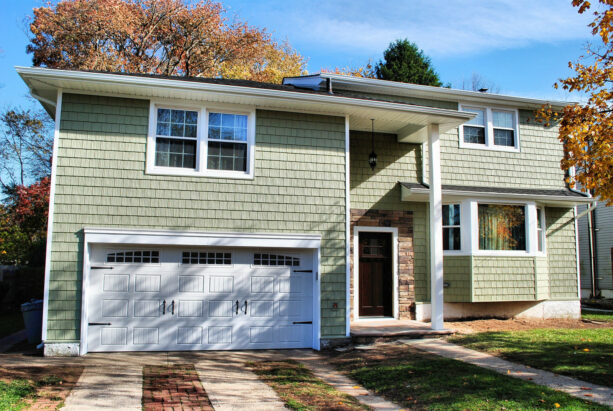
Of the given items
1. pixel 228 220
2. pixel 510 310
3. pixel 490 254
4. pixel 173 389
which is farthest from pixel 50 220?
pixel 510 310

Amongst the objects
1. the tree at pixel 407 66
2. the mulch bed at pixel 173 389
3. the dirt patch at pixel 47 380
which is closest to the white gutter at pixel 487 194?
the mulch bed at pixel 173 389

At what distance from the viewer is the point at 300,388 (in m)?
6.86

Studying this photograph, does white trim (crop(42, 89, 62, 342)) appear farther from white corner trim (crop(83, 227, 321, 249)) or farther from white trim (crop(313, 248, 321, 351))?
white trim (crop(313, 248, 321, 351))

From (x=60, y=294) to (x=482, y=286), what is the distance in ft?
30.4

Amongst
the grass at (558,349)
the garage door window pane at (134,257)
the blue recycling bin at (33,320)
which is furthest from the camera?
the blue recycling bin at (33,320)

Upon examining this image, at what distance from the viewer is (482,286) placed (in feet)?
39.3

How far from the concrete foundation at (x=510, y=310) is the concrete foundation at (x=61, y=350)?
7.60 meters

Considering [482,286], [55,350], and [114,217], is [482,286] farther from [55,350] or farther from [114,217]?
[55,350]

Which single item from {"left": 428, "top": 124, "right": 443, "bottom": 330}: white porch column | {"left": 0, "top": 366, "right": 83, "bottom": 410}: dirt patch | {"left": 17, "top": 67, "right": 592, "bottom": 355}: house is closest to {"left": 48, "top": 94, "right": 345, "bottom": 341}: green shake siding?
{"left": 17, "top": 67, "right": 592, "bottom": 355}: house

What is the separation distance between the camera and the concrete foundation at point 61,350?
8695 millimetres

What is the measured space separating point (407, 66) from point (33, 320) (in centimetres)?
2353

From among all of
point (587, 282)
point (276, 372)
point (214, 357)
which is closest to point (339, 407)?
point (276, 372)

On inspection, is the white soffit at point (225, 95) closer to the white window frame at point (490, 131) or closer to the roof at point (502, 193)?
the roof at point (502, 193)

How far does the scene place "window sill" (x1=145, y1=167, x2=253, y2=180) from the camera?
31.0 feet
